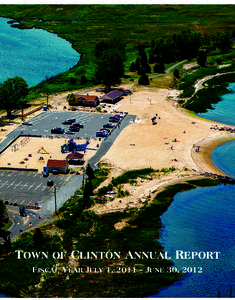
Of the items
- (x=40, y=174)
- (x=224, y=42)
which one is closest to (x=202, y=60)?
(x=224, y=42)

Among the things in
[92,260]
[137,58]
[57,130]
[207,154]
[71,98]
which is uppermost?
[137,58]

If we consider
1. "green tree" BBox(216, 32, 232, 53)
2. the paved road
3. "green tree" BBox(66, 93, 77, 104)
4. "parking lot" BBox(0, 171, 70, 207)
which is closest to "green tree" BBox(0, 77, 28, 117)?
the paved road

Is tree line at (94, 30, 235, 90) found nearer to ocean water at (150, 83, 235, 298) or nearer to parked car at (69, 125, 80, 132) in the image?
parked car at (69, 125, 80, 132)

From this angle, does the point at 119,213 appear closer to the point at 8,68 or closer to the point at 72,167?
the point at 72,167

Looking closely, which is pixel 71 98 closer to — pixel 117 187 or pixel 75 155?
pixel 75 155

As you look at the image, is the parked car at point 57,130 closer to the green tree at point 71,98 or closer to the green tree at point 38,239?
the green tree at point 71,98

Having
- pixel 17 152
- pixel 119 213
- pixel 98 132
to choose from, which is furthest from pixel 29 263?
pixel 98 132
